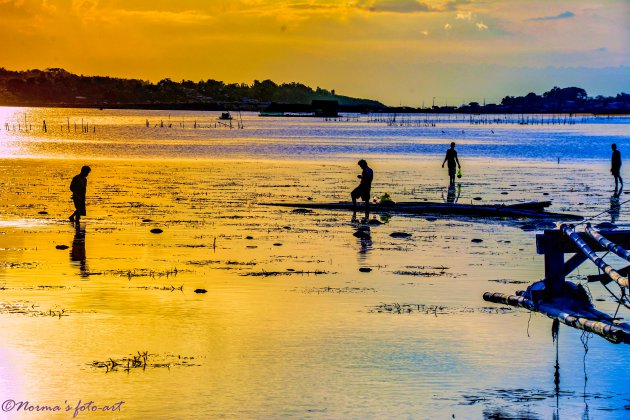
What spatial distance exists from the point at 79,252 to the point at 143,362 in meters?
10.9

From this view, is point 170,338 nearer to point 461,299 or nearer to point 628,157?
point 461,299

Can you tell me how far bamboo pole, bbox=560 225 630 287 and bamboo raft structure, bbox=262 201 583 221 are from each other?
61.3 feet

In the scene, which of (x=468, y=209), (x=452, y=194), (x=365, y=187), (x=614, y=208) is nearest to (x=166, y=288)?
(x=365, y=187)

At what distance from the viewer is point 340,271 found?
23922 millimetres

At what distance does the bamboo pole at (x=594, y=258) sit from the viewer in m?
13.1

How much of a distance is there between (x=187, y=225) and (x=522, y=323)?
52.3 feet

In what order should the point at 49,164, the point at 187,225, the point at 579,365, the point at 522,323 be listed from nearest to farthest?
the point at 579,365
the point at 522,323
the point at 187,225
the point at 49,164

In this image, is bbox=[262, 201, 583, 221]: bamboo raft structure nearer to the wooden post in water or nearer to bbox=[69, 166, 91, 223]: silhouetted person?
bbox=[69, 166, 91, 223]: silhouetted person

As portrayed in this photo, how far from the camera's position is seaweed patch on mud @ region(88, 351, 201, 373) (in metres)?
15.6

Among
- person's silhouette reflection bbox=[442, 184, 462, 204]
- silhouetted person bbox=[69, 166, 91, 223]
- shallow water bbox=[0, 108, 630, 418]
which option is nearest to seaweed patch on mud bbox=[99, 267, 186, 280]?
shallow water bbox=[0, 108, 630, 418]

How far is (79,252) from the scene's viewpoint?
1033 inches

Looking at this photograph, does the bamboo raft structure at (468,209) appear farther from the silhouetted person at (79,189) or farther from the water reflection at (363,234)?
the silhouetted person at (79,189)

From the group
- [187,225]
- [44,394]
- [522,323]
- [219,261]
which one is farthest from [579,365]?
[187,225]

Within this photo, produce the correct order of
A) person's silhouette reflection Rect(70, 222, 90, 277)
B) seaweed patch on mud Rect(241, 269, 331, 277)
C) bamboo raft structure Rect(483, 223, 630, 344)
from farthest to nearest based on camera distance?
person's silhouette reflection Rect(70, 222, 90, 277), seaweed patch on mud Rect(241, 269, 331, 277), bamboo raft structure Rect(483, 223, 630, 344)
